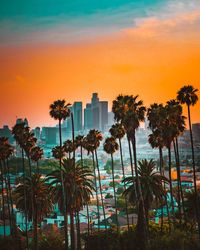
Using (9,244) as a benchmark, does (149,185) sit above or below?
above

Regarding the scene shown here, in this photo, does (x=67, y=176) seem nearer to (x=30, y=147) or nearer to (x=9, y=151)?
(x=30, y=147)

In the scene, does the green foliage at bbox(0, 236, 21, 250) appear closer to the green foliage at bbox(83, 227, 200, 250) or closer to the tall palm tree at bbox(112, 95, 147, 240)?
the green foliage at bbox(83, 227, 200, 250)

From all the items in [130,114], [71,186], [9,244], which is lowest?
[9,244]

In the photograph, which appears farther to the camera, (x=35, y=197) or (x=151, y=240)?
(x=35, y=197)

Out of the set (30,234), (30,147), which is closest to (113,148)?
(30,147)

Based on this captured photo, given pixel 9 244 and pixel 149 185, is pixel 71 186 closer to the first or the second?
pixel 149 185

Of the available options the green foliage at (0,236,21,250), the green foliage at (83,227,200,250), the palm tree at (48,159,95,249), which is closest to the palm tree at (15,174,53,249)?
the palm tree at (48,159,95,249)

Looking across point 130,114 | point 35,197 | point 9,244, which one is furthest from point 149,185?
point 9,244

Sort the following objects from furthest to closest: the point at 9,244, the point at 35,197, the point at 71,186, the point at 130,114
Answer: the point at 35,197 < the point at 9,244 < the point at 71,186 < the point at 130,114

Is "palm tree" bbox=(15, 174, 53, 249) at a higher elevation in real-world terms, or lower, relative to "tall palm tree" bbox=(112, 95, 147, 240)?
lower

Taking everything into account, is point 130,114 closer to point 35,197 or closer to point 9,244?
point 35,197

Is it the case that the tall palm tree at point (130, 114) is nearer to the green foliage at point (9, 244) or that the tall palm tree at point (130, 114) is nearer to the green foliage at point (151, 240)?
the green foliage at point (151, 240)

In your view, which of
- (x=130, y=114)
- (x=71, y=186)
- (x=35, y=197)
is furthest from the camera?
(x=35, y=197)
